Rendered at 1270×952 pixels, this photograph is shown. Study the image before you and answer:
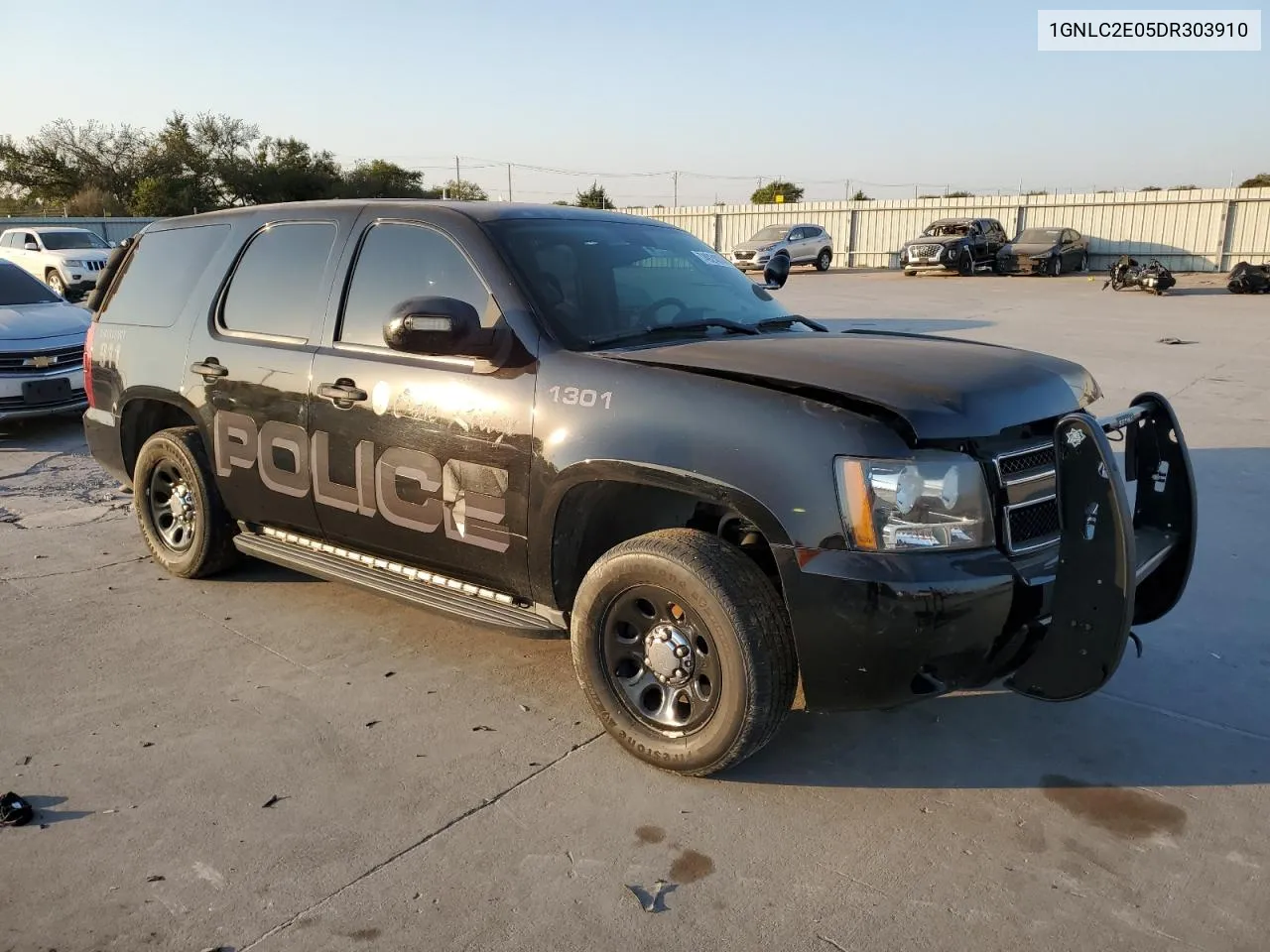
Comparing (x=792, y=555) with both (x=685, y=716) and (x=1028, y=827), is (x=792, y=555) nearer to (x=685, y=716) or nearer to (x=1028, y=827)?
(x=685, y=716)

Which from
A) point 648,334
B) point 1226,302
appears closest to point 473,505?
point 648,334

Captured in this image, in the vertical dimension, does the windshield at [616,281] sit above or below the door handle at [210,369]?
above

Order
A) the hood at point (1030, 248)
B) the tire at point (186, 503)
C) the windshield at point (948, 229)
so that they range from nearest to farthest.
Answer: the tire at point (186, 503), the hood at point (1030, 248), the windshield at point (948, 229)

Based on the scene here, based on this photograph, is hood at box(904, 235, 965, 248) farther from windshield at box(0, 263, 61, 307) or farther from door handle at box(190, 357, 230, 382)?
door handle at box(190, 357, 230, 382)

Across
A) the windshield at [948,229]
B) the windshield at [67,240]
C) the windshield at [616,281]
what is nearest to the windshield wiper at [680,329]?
the windshield at [616,281]

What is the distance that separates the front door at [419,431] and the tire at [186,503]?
96cm

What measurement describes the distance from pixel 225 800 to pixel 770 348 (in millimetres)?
2319

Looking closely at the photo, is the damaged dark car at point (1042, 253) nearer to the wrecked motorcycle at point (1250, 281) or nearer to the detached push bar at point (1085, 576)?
the wrecked motorcycle at point (1250, 281)

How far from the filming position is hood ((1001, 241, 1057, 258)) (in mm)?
28234

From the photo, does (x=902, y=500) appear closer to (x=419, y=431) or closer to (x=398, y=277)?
(x=419, y=431)

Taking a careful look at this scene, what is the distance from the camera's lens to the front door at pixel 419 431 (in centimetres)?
356

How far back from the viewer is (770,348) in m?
Answer: 3.44

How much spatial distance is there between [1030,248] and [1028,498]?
28.1 m

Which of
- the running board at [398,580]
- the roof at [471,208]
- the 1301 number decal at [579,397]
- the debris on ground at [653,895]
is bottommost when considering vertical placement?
the debris on ground at [653,895]
